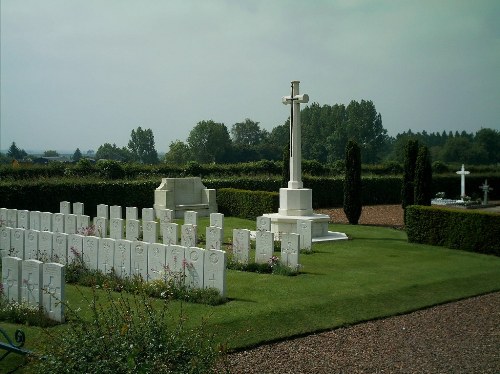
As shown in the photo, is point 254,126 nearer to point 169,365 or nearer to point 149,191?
point 149,191

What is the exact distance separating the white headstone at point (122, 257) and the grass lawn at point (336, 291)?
87 cm

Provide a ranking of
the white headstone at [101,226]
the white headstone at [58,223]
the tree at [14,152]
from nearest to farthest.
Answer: the white headstone at [101,226] < the white headstone at [58,223] < the tree at [14,152]

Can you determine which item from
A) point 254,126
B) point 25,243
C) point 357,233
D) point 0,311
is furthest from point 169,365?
point 254,126

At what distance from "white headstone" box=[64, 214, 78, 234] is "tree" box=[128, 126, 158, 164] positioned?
71.7 meters

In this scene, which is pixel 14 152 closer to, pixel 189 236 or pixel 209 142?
pixel 209 142

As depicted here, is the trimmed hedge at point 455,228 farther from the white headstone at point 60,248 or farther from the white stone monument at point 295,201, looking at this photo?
the white headstone at point 60,248

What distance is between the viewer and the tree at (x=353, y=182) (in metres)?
20.6

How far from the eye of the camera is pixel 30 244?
12.1 metres

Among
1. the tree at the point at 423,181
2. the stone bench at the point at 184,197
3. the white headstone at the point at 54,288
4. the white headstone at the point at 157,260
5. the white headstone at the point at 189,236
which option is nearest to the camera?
the white headstone at the point at 54,288

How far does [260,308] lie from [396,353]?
2262mm

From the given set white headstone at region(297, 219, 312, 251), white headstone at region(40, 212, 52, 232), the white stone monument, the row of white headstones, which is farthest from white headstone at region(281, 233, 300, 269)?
white headstone at region(40, 212, 52, 232)

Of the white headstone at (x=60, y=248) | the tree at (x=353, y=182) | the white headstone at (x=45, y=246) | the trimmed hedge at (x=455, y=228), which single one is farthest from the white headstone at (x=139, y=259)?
the tree at (x=353, y=182)

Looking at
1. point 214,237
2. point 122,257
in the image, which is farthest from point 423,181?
point 122,257

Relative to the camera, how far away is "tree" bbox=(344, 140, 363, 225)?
20.6m
